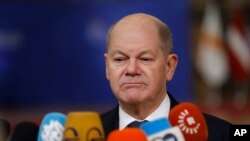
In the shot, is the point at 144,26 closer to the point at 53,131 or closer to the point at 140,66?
the point at 140,66

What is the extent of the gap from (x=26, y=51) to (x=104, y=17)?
47cm

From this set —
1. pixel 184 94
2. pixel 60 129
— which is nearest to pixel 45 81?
pixel 184 94

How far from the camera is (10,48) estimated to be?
3688mm

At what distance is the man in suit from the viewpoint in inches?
44.8

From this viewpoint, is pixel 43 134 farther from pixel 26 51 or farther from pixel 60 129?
pixel 26 51

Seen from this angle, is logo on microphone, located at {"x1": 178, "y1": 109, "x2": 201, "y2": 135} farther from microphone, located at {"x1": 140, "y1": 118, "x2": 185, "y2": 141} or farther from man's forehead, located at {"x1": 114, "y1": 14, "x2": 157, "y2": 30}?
man's forehead, located at {"x1": 114, "y1": 14, "x2": 157, "y2": 30}

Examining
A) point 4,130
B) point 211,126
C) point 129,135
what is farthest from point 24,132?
point 211,126

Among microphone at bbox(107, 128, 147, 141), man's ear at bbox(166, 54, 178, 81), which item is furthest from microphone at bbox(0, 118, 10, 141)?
man's ear at bbox(166, 54, 178, 81)

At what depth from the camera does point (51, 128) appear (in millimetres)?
922

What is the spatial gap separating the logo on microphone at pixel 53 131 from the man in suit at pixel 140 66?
229 mm

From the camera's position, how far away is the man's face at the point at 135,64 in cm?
113

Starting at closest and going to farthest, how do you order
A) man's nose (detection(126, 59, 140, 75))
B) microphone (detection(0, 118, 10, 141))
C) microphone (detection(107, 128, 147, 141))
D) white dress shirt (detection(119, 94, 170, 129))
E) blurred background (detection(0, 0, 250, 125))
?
microphone (detection(107, 128, 147, 141)) → microphone (detection(0, 118, 10, 141)) → man's nose (detection(126, 59, 140, 75)) → white dress shirt (detection(119, 94, 170, 129)) → blurred background (detection(0, 0, 250, 125))

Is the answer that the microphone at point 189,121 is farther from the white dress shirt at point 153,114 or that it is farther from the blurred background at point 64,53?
the blurred background at point 64,53

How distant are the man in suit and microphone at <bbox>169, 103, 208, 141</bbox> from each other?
0.18m
